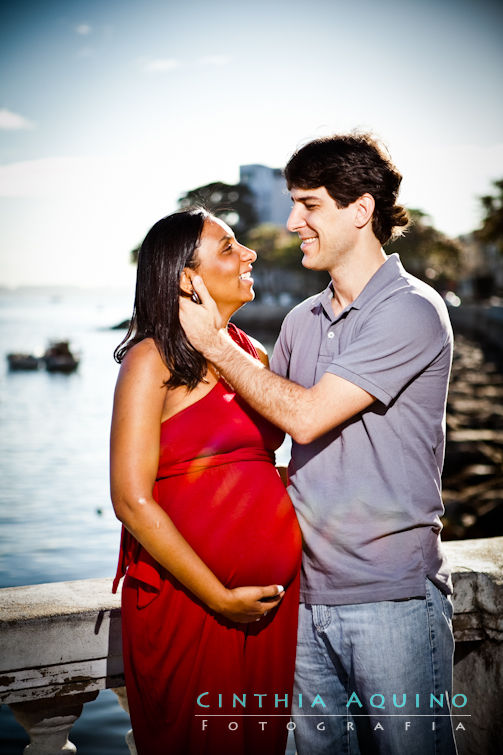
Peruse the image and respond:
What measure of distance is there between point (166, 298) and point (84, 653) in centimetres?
112

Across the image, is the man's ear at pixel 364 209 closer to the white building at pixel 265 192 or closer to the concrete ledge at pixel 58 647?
the concrete ledge at pixel 58 647

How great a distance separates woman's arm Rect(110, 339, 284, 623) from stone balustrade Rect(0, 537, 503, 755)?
0.40 m

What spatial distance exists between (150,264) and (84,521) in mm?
→ 19382

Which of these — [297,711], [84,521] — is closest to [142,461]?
[297,711]

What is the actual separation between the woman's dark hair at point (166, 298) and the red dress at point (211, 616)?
0.47ft

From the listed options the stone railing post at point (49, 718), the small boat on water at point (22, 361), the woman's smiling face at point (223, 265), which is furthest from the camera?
the small boat on water at point (22, 361)

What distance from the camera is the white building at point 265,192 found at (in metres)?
78.8

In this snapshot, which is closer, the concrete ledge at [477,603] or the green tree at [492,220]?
the concrete ledge at [477,603]

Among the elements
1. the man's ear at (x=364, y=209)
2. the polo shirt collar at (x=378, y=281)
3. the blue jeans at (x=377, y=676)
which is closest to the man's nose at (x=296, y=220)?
the man's ear at (x=364, y=209)

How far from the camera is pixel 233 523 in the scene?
209 cm

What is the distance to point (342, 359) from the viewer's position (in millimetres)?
2146

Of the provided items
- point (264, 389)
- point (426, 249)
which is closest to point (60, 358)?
point (426, 249)

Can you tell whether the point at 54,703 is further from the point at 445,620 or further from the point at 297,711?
the point at 445,620

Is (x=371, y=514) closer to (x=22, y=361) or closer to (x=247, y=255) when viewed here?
(x=247, y=255)
